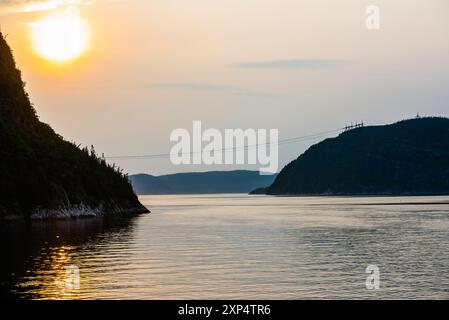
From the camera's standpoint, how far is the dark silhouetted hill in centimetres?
14088

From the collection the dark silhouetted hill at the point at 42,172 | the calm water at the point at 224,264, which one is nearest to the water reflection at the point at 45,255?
the calm water at the point at 224,264

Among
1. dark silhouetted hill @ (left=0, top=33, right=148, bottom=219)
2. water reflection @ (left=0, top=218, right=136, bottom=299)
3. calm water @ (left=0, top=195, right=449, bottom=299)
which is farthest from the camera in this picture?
Result: dark silhouetted hill @ (left=0, top=33, right=148, bottom=219)

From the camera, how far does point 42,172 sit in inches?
5881

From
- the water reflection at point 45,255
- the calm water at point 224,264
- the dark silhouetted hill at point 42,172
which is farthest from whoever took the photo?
the dark silhouetted hill at point 42,172

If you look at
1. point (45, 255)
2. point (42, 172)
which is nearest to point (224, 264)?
point (45, 255)

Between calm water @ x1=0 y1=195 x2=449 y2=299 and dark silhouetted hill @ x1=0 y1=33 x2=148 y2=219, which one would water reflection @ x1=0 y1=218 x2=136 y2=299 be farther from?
dark silhouetted hill @ x1=0 y1=33 x2=148 y2=219

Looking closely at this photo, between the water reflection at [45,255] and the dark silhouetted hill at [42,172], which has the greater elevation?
the dark silhouetted hill at [42,172]

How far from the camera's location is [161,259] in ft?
226

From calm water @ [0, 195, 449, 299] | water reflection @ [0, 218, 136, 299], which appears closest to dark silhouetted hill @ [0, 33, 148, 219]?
water reflection @ [0, 218, 136, 299]

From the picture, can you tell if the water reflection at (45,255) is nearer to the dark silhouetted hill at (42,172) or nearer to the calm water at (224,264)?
the calm water at (224,264)

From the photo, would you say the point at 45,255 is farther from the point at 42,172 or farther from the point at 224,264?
the point at 42,172

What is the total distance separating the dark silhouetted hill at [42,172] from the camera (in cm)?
14088
